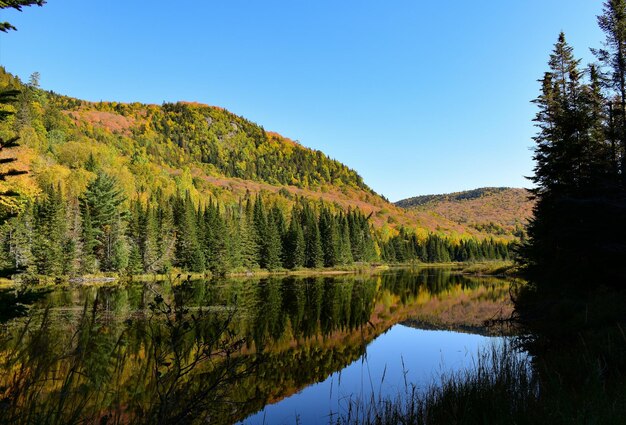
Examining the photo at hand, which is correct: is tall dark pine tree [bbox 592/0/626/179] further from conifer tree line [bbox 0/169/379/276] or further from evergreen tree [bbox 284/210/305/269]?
evergreen tree [bbox 284/210/305/269]

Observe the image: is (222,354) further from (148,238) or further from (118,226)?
(118,226)

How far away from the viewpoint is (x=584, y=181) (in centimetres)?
2353

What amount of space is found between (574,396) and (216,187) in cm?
17243

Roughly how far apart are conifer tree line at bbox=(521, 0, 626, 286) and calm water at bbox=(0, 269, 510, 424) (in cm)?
625

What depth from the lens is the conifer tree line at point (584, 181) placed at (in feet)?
62.6

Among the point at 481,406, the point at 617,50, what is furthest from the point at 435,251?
the point at 481,406

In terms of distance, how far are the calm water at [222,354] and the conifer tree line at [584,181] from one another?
625cm

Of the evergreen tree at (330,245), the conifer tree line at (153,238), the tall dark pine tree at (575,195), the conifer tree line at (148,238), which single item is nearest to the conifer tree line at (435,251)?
the conifer tree line at (153,238)

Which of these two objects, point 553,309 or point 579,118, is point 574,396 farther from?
point 579,118

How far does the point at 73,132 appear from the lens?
131000 mm

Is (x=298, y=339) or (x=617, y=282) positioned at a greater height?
(x=617, y=282)

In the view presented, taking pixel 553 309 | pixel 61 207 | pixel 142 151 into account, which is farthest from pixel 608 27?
pixel 142 151

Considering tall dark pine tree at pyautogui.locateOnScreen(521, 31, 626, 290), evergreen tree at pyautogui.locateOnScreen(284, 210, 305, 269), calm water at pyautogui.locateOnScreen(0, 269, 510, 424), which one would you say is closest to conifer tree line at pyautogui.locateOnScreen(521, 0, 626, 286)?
tall dark pine tree at pyautogui.locateOnScreen(521, 31, 626, 290)

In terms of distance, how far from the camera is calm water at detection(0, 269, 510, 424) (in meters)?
4.17
